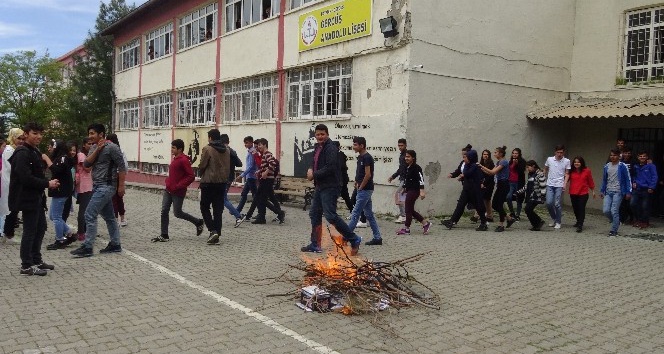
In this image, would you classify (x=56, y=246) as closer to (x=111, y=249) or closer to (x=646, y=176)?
(x=111, y=249)

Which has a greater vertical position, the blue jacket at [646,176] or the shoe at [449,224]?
the blue jacket at [646,176]

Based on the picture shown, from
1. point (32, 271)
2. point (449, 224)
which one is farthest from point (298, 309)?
point (449, 224)

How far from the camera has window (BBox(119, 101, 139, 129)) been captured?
28109 mm

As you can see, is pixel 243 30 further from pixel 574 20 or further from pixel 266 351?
pixel 266 351

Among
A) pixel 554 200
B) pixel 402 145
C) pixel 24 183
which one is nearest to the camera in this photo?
pixel 24 183

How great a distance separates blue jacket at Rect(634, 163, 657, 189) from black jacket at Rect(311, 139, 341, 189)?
7051 millimetres

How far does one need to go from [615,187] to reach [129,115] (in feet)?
82.8

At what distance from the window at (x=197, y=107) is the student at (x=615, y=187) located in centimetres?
1439

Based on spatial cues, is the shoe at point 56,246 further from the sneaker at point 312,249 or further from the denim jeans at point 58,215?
the sneaker at point 312,249

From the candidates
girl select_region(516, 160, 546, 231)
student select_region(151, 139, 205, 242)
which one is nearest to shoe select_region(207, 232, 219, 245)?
student select_region(151, 139, 205, 242)

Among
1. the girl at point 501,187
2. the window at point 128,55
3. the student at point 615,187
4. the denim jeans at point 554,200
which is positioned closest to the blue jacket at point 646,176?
the student at point 615,187

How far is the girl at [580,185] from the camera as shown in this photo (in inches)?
414

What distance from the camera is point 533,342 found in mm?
4242

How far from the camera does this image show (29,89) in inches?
1674
